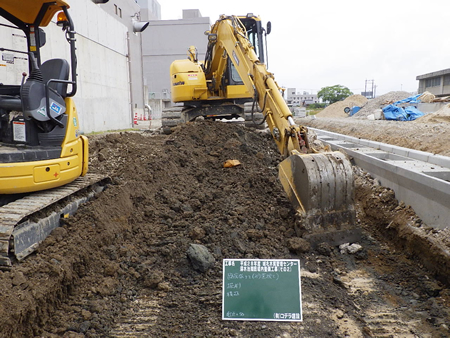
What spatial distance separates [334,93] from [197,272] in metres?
60.2

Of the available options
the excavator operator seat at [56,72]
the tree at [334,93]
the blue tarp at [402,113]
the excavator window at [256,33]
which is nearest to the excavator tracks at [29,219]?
the excavator operator seat at [56,72]

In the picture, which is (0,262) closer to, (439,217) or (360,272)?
(360,272)

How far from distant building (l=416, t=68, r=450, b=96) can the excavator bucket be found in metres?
34.1

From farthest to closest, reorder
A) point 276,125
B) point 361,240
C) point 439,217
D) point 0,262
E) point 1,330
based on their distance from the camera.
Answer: point 276,125, point 361,240, point 439,217, point 0,262, point 1,330

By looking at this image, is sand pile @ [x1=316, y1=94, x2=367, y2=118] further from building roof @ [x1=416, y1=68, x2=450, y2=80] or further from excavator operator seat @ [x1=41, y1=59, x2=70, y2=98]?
excavator operator seat @ [x1=41, y1=59, x2=70, y2=98]

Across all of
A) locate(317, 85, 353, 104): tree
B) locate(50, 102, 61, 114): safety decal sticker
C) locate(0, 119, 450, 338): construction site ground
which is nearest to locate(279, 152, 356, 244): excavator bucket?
locate(0, 119, 450, 338): construction site ground

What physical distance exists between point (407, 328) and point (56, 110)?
369cm

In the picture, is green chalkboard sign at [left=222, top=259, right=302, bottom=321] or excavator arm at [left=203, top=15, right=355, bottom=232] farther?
excavator arm at [left=203, top=15, right=355, bottom=232]

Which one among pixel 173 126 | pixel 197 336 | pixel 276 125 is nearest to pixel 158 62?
pixel 173 126

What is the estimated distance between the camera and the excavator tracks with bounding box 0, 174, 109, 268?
2.77 metres

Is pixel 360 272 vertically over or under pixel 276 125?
under

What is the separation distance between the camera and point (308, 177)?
12.1 feet

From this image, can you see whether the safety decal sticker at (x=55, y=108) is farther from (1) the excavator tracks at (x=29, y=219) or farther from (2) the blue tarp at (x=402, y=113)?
(2) the blue tarp at (x=402, y=113)

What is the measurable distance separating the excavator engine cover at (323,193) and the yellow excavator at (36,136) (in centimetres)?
243
